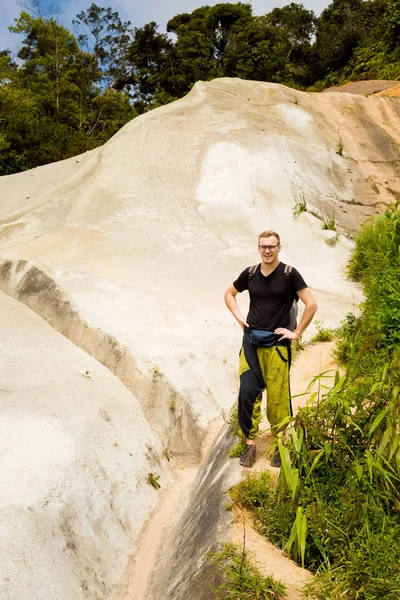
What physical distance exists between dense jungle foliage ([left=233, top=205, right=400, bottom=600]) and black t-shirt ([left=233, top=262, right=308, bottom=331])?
61 centimetres

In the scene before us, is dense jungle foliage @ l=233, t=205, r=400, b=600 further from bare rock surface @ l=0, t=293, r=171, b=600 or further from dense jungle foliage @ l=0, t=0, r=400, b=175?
dense jungle foliage @ l=0, t=0, r=400, b=175

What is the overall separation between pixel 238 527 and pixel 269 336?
1.16 m

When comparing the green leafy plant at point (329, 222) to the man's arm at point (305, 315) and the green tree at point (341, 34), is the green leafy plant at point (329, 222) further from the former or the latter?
the green tree at point (341, 34)

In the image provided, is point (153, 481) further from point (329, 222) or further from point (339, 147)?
point (339, 147)

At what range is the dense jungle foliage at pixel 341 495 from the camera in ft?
8.89

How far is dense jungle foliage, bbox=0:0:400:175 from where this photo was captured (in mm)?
18453

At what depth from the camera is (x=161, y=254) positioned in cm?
810

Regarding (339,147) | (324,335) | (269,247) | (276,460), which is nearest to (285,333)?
(269,247)

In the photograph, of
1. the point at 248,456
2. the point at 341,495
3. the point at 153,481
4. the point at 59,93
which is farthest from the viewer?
the point at 59,93

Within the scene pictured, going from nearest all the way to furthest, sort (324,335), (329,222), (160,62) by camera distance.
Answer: (324,335), (329,222), (160,62)

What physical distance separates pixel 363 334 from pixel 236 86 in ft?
26.8

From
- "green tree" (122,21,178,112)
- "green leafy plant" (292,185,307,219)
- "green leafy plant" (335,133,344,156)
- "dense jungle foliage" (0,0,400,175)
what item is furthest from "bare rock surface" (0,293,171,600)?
"green tree" (122,21,178,112)

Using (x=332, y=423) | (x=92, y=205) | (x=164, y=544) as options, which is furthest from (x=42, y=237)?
(x=332, y=423)

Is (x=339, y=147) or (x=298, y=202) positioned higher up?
(x=339, y=147)
